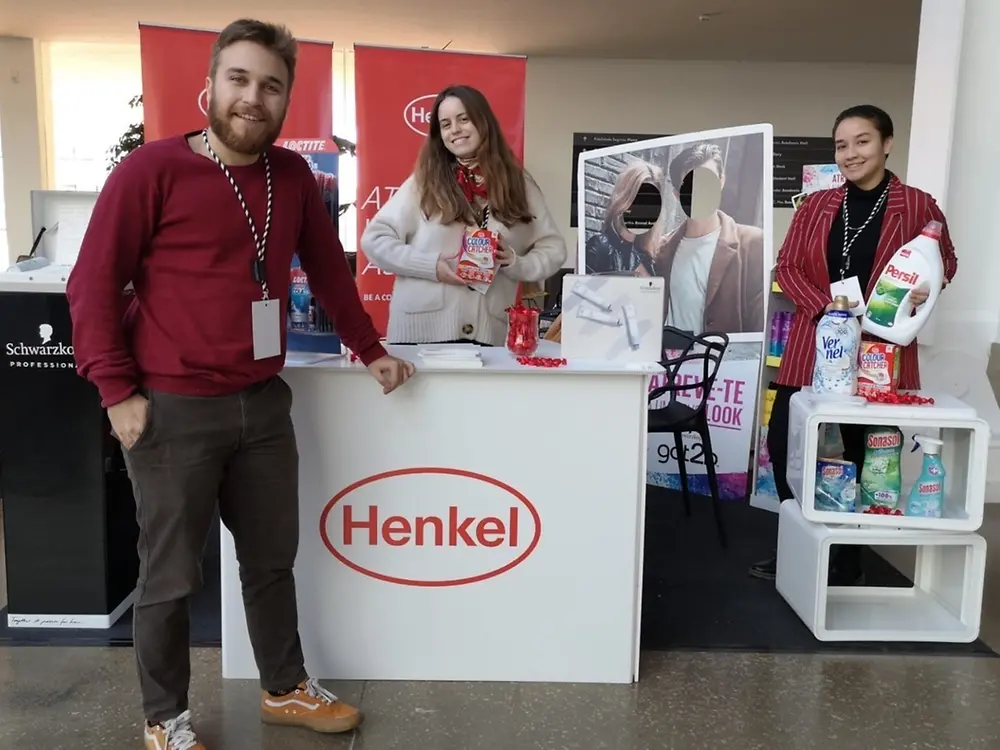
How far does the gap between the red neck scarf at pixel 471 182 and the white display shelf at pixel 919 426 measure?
1066mm

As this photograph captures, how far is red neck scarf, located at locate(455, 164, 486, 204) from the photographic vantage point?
2.31 meters

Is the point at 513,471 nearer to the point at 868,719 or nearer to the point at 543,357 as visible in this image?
the point at 543,357

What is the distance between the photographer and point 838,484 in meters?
2.27

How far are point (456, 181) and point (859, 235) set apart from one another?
46.0 inches

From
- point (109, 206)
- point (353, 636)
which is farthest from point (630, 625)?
point (109, 206)

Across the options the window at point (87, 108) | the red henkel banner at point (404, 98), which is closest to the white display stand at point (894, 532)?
the red henkel banner at point (404, 98)

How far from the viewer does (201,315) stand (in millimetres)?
1511

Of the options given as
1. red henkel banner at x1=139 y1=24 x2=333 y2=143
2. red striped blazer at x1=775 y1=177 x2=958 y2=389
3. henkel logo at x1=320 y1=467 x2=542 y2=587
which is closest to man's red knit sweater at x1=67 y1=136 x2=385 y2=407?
henkel logo at x1=320 y1=467 x2=542 y2=587

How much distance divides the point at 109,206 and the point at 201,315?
0.24 metres

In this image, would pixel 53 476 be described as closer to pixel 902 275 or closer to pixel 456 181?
pixel 456 181

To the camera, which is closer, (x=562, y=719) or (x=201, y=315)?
(x=201, y=315)

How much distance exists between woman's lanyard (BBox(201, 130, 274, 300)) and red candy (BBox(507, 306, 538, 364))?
67 centimetres

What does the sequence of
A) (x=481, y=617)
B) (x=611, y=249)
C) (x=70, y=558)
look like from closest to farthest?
(x=481, y=617), (x=70, y=558), (x=611, y=249)

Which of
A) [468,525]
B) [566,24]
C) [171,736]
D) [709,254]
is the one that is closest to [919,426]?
[468,525]
